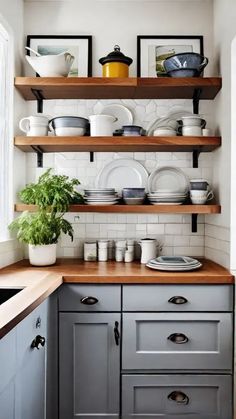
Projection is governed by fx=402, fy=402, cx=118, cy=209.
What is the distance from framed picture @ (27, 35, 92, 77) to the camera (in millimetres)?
2783

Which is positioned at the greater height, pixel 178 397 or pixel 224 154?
pixel 224 154

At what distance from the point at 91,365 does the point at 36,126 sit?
4.84 ft

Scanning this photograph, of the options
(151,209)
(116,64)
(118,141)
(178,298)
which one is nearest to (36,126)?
(118,141)

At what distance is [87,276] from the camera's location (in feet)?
7.10

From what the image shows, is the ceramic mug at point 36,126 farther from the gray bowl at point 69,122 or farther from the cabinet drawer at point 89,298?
the cabinet drawer at point 89,298

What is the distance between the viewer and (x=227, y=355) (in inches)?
85.2

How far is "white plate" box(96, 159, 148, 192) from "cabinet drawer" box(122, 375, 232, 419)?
1249mm

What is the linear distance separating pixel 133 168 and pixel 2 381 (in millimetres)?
1795

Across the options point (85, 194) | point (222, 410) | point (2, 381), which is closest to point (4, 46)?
point (85, 194)

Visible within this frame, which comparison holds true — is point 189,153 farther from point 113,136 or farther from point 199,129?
point 113,136

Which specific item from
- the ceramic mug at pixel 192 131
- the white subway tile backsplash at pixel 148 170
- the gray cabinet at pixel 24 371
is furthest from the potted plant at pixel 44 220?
the ceramic mug at pixel 192 131

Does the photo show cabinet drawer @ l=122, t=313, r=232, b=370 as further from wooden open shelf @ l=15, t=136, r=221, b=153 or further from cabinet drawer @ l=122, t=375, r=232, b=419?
wooden open shelf @ l=15, t=136, r=221, b=153

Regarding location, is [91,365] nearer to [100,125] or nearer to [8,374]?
[8,374]

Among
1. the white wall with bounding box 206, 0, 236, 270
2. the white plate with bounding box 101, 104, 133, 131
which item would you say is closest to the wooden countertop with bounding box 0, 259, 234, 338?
the white wall with bounding box 206, 0, 236, 270
